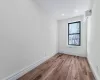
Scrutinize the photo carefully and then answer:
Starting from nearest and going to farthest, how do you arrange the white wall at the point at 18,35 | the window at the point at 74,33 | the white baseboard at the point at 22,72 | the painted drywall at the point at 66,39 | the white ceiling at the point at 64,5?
the white wall at the point at 18,35, the white baseboard at the point at 22,72, the white ceiling at the point at 64,5, the painted drywall at the point at 66,39, the window at the point at 74,33

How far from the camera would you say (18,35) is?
1.86m

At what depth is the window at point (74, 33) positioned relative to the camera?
4090 millimetres

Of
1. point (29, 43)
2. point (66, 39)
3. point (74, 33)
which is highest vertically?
point (74, 33)

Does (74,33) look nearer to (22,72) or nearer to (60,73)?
(60,73)

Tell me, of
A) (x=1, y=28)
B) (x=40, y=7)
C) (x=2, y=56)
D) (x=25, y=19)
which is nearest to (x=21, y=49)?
(x=2, y=56)

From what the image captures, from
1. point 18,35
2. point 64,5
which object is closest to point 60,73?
point 18,35

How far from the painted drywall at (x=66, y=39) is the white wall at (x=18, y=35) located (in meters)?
2.30

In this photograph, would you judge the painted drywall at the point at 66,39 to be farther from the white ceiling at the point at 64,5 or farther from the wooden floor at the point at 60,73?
the wooden floor at the point at 60,73

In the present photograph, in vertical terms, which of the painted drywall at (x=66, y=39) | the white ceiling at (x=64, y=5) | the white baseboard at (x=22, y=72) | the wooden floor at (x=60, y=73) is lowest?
the wooden floor at (x=60, y=73)

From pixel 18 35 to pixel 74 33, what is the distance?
3438mm

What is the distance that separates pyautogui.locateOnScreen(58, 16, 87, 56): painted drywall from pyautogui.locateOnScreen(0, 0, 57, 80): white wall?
230cm

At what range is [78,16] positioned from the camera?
3.91 meters

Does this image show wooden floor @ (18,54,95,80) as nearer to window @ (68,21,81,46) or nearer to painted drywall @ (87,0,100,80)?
painted drywall @ (87,0,100,80)

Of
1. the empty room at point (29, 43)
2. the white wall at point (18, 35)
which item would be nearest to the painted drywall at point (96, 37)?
the empty room at point (29, 43)
